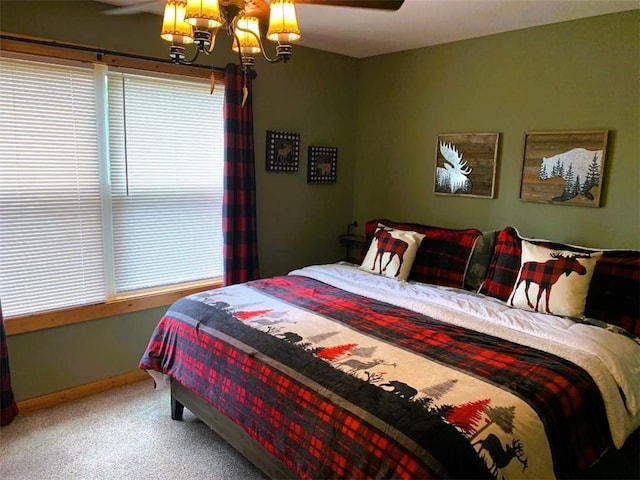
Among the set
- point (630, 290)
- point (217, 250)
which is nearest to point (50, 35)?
point (217, 250)

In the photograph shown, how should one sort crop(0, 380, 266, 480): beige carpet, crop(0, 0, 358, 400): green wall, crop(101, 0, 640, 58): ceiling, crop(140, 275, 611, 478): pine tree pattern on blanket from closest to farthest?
crop(140, 275, 611, 478): pine tree pattern on blanket, crop(0, 380, 266, 480): beige carpet, crop(101, 0, 640, 58): ceiling, crop(0, 0, 358, 400): green wall

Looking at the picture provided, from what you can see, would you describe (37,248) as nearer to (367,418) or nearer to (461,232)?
(367,418)

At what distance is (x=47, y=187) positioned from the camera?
→ 2.68 meters

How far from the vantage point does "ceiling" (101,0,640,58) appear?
2588mm

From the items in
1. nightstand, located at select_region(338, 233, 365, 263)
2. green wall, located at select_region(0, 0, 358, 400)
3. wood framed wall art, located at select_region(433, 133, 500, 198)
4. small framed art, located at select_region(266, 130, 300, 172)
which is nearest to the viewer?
green wall, located at select_region(0, 0, 358, 400)

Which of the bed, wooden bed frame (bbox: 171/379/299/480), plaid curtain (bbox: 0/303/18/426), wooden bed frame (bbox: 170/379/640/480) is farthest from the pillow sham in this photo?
plaid curtain (bbox: 0/303/18/426)

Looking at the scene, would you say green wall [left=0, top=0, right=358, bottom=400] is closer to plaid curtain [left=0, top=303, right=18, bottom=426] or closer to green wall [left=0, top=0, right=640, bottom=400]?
green wall [left=0, top=0, right=640, bottom=400]

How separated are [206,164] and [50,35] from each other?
47.1 inches

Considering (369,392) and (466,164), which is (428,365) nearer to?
(369,392)

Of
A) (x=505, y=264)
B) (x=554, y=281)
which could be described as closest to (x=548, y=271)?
(x=554, y=281)

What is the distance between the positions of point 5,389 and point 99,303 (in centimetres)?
68

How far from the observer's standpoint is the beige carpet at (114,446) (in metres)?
2.22

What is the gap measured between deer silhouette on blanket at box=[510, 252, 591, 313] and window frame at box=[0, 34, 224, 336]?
2253 mm

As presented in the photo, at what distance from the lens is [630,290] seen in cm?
235
